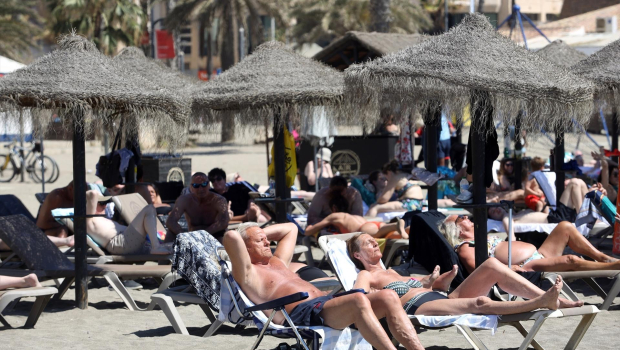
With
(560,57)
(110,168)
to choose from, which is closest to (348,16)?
(560,57)

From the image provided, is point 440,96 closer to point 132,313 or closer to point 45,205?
point 132,313

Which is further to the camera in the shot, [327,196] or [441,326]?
[327,196]

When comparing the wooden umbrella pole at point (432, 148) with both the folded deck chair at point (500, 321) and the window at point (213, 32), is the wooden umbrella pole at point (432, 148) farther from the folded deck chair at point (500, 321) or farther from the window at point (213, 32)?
the window at point (213, 32)

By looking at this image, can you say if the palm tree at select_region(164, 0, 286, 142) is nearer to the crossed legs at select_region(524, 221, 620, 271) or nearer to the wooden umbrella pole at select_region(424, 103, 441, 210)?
the wooden umbrella pole at select_region(424, 103, 441, 210)

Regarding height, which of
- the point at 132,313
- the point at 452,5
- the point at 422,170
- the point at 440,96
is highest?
the point at 452,5

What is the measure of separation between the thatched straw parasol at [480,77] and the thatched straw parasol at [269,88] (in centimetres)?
137

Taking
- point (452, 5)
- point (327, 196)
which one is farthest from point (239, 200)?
point (452, 5)

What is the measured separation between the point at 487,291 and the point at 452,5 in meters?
41.8

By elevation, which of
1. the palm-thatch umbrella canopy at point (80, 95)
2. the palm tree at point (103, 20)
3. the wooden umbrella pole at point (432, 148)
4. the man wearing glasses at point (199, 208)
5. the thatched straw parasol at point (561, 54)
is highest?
the palm tree at point (103, 20)

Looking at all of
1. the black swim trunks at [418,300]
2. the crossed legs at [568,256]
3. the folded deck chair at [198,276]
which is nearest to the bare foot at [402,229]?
the crossed legs at [568,256]

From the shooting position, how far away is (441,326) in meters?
4.91

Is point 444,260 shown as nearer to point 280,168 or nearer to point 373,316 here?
point 373,316

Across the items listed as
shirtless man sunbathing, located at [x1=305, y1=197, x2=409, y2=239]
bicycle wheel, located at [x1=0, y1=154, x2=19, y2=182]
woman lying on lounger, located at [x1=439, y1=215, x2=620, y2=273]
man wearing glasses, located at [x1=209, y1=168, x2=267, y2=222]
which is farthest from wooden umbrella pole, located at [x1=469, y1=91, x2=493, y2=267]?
bicycle wheel, located at [x1=0, y1=154, x2=19, y2=182]

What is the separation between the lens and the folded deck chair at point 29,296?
5.86 m
